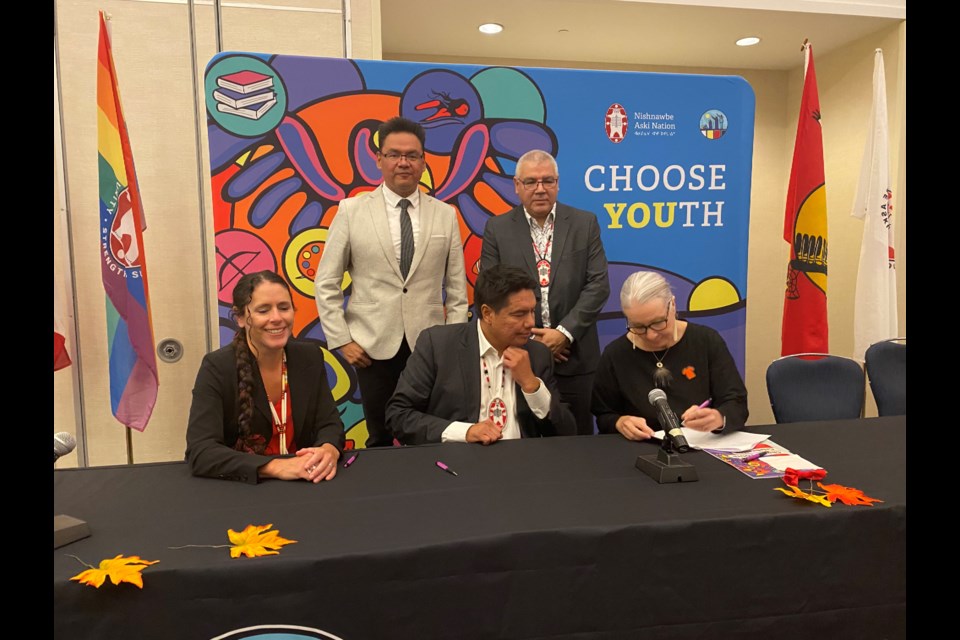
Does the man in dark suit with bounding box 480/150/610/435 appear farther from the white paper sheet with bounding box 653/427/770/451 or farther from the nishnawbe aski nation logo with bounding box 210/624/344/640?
the nishnawbe aski nation logo with bounding box 210/624/344/640

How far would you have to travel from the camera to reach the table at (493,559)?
1.33m

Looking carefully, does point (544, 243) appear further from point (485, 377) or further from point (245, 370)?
point (245, 370)

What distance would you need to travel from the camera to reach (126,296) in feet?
11.1

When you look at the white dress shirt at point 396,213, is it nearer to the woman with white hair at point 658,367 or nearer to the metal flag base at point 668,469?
the woman with white hair at point 658,367

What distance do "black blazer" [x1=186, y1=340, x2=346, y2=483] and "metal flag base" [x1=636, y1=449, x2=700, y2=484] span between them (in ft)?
3.03

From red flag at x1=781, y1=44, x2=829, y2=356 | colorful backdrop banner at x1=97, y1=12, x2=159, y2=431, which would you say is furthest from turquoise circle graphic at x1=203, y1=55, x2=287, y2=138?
red flag at x1=781, y1=44, x2=829, y2=356

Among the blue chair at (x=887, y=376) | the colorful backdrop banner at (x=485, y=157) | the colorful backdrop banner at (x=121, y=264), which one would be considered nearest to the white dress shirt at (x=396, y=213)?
the colorful backdrop banner at (x=485, y=157)

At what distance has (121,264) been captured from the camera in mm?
3352

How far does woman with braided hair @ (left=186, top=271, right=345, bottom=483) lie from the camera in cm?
187

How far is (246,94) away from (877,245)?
389 centimetres

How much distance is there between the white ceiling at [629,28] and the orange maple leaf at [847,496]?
3.53 meters
